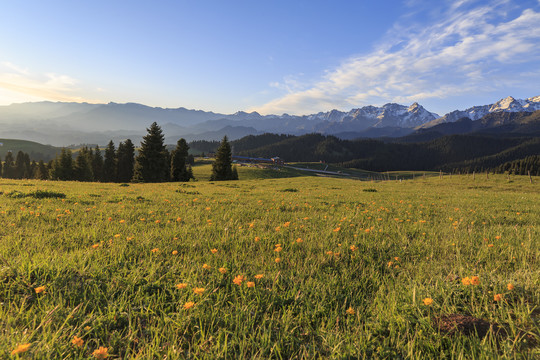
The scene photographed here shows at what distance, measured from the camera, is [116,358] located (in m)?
1.99

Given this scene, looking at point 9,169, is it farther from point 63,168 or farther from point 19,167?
point 63,168

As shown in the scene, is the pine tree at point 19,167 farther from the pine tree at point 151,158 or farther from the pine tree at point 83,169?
the pine tree at point 151,158

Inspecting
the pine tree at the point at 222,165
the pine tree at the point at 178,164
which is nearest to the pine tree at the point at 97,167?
the pine tree at the point at 178,164

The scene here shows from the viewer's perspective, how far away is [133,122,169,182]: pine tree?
4912 centimetres

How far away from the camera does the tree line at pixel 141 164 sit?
49.8 metres

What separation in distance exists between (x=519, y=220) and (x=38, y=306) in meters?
11.9

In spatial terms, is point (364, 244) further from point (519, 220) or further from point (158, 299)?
point (519, 220)

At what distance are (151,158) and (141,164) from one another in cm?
228

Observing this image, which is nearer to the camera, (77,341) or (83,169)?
(77,341)

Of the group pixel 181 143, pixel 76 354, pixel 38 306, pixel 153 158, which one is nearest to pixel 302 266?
pixel 76 354

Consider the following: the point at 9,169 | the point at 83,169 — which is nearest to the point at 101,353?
the point at 83,169

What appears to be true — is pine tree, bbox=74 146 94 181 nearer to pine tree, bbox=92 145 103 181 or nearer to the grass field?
pine tree, bbox=92 145 103 181

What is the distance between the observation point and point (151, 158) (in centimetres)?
4984

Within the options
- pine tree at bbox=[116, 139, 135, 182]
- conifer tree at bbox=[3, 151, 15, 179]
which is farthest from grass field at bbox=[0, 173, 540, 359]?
conifer tree at bbox=[3, 151, 15, 179]
